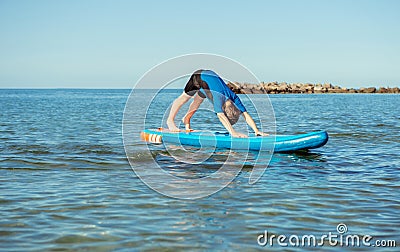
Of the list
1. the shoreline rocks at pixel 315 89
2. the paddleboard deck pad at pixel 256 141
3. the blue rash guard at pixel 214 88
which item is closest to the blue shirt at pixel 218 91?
the blue rash guard at pixel 214 88

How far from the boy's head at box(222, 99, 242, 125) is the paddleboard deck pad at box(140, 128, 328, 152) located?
40 cm

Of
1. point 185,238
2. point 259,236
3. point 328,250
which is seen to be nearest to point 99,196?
point 185,238

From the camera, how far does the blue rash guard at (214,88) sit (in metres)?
10.7

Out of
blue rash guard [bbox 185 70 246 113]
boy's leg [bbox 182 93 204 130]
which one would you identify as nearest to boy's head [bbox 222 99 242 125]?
blue rash guard [bbox 185 70 246 113]

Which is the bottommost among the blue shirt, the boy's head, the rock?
the boy's head

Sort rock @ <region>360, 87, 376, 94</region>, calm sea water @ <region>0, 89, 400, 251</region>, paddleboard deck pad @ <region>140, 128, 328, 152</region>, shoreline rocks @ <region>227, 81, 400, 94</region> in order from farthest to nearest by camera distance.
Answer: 1. rock @ <region>360, 87, 376, 94</region>
2. shoreline rocks @ <region>227, 81, 400, 94</region>
3. paddleboard deck pad @ <region>140, 128, 328, 152</region>
4. calm sea water @ <region>0, 89, 400, 251</region>

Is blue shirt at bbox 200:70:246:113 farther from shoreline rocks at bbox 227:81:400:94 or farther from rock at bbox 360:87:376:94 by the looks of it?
rock at bbox 360:87:376:94

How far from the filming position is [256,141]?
425 inches

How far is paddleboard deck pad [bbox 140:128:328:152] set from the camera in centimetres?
1059

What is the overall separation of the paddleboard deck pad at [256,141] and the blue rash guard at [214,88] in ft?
2.34

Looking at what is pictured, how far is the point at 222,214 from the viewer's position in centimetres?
625

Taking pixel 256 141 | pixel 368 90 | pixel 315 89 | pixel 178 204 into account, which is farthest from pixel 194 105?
pixel 368 90

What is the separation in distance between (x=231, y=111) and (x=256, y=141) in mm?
882

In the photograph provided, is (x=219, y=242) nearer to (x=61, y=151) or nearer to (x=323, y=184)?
(x=323, y=184)
